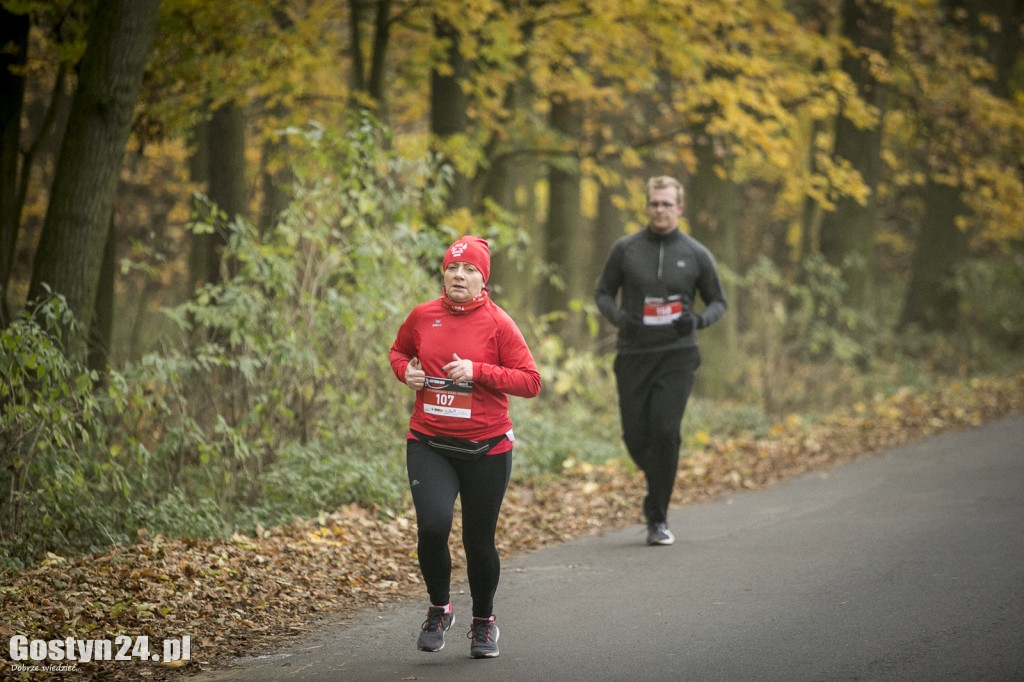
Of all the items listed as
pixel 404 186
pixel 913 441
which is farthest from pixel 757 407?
pixel 404 186

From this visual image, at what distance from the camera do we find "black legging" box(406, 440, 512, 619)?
4.87m

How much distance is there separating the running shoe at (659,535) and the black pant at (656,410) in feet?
0.16

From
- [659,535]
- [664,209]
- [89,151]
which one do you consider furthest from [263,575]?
[664,209]

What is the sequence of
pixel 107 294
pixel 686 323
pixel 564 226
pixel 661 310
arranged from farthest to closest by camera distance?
pixel 564 226
pixel 107 294
pixel 661 310
pixel 686 323

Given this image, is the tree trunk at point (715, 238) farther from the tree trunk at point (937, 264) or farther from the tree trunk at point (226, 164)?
the tree trunk at point (226, 164)

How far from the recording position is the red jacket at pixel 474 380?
490 centimetres

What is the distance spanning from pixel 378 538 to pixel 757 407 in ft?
27.3

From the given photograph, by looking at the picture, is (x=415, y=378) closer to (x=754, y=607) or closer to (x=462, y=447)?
(x=462, y=447)

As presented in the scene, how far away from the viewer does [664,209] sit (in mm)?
7477

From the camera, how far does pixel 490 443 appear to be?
4941 millimetres

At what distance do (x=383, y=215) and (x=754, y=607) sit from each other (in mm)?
6034

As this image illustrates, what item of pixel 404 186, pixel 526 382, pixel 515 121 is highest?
pixel 515 121

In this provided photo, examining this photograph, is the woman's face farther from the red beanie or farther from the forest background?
the forest background

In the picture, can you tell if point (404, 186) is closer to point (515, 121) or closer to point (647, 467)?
point (647, 467)
